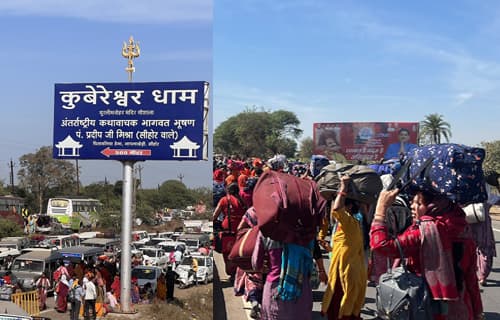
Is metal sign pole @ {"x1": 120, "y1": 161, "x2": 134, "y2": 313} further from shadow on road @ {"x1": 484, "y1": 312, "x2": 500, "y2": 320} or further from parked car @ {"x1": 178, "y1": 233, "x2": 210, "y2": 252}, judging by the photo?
shadow on road @ {"x1": 484, "y1": 312, "x2": 500, "y2": 320}

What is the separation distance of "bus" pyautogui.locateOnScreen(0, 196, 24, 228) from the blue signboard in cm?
707

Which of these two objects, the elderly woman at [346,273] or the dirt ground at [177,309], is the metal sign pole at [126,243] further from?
the elderly woman at [346,273]

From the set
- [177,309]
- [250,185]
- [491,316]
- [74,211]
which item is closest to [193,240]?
[177,309]

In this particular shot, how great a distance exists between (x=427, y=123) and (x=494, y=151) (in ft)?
19.6

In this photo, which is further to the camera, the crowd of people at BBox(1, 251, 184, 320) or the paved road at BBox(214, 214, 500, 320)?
the crowd of people at BBox(1, 251, 184, 320)

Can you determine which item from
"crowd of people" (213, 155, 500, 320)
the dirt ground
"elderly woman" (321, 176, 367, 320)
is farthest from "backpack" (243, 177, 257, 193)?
the dirt ground

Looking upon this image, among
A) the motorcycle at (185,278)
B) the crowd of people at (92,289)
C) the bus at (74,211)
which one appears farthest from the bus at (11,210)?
the motorcycle at (185,278)

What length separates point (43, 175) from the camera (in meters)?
24.7

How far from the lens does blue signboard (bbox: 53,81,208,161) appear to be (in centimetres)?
1158

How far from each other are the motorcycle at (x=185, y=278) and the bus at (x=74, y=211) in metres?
8.08

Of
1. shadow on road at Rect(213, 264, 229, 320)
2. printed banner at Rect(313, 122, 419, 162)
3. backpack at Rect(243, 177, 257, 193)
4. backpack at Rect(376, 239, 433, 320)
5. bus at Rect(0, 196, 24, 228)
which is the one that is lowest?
shadow on road at Rect(213, 264, 229, 320)

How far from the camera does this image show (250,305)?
6570 mm

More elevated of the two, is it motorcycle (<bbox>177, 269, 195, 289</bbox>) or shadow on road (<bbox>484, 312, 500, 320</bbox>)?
shadow on road (<bbox>484, 312, 500, 320</bbox>)

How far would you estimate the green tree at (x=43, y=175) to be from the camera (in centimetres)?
2391
